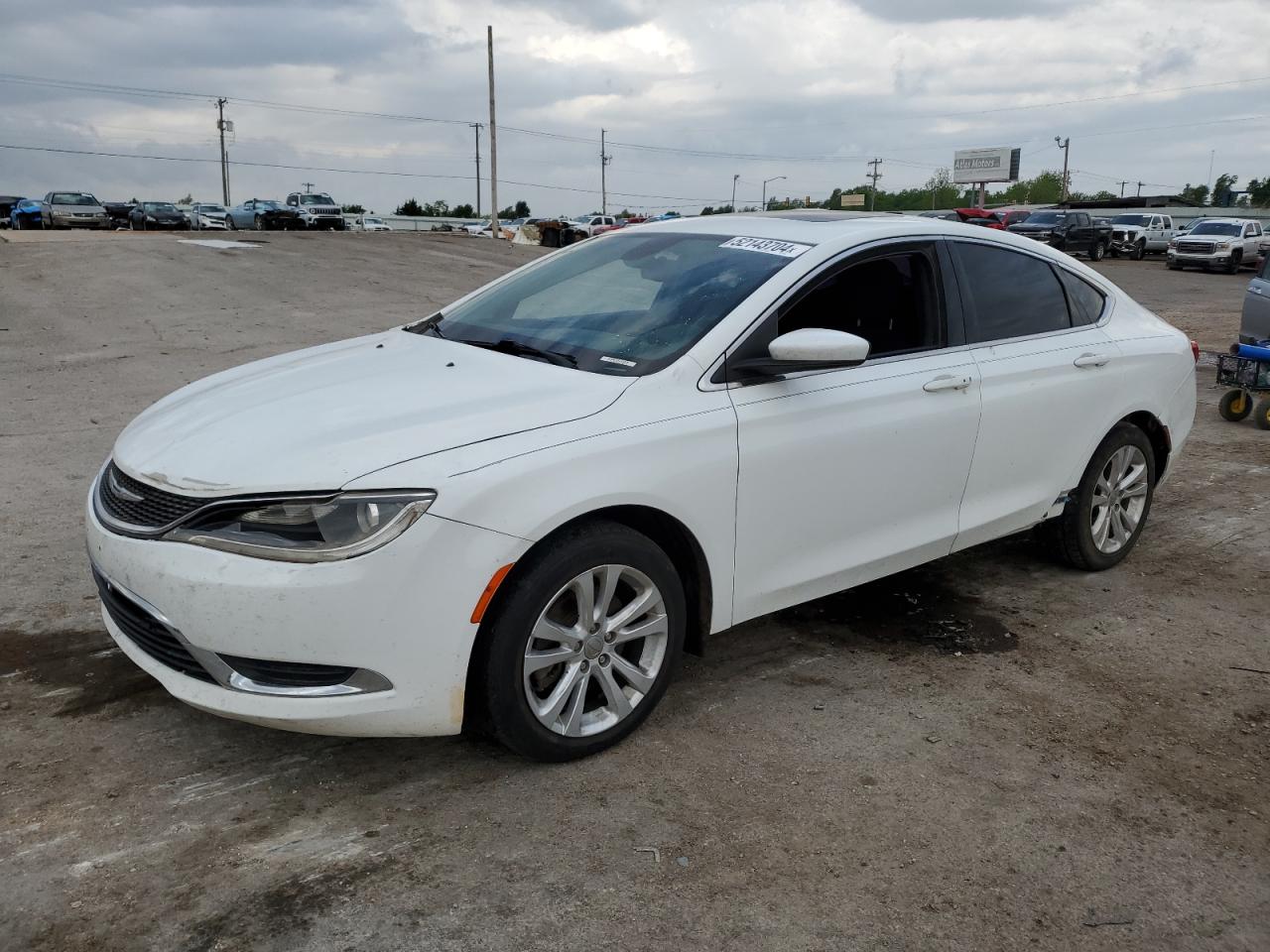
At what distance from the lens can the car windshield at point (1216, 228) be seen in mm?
35000

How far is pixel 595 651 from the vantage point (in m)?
3.22

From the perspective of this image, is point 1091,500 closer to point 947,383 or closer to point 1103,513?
point 1103,513

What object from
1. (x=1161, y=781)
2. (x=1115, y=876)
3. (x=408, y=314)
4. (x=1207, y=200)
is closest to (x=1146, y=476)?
(x=1161, y=781)

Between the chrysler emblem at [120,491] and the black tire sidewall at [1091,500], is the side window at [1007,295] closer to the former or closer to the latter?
the black tire sidewall at [1091,500]

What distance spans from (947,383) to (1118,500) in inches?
64.4

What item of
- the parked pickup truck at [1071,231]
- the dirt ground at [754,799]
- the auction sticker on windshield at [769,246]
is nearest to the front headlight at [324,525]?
the dirt ground at [754,799]

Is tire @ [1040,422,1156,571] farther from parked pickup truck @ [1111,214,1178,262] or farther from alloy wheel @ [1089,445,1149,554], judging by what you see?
parked pickup truck @ [1111,214,1178,262]

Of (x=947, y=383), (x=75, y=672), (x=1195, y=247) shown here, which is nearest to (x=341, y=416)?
(x=75, y=672)

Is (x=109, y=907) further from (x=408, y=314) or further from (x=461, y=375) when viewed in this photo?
(x=408, y=314)

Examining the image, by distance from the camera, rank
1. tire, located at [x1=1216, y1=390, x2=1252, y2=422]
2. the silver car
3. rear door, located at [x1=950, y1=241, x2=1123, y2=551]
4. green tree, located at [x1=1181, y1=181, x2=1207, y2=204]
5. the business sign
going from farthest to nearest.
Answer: green tree, located at [x1=1181, y1=181, x2=1207, y2=204] → the business sign → the silver car → tire, located at [x1=1216, y1=390, x2=1252, y2=422] → rear door, located at [x1=950, y1=241, x2=1123, y2=551]

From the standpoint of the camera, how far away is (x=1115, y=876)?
2.79 meters

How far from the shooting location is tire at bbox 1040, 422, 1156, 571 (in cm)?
493

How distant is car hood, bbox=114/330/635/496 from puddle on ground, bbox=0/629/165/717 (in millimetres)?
870

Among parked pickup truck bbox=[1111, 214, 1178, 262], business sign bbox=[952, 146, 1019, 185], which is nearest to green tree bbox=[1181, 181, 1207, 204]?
business sign bbox=[952, 146, 1019, 185]
